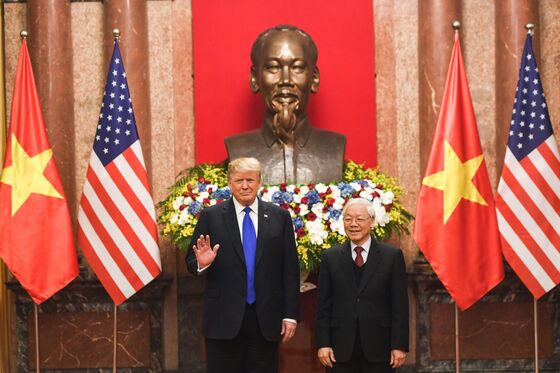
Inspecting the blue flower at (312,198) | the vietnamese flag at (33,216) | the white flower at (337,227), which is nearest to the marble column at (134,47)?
the vietnamese flag at (33,216)

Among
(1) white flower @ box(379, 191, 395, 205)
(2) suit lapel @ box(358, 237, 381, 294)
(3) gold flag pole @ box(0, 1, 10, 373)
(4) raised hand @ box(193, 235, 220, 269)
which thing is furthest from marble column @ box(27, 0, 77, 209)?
(2) suit lapel @ box(358, 237, 381, 294)

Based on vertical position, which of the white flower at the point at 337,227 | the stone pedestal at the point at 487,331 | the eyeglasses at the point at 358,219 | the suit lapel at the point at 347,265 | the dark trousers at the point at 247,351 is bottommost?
the stone pedestal at the point at 487,331

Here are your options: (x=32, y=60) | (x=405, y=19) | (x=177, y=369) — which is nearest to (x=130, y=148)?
(x=32, y=60)

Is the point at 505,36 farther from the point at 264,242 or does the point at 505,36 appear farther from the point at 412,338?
the point at 264,242

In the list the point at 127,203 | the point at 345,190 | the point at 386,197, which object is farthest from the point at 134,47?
the point at 386,197

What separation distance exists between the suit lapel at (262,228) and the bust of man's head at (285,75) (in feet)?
6.92

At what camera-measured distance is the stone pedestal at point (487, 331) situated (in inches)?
299

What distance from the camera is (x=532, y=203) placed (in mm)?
6465

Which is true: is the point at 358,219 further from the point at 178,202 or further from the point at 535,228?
the point at 178,202

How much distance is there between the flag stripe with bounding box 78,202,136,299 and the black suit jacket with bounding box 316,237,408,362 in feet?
6.40

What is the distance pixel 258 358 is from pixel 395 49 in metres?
3.76

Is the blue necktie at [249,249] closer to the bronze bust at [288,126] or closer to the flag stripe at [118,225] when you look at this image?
the flag stripe at [118,225]

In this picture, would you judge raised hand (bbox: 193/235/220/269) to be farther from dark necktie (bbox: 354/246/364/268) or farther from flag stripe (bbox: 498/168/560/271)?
flag stripe (bbox: 498/168/560/271)

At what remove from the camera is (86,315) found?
7656mm
